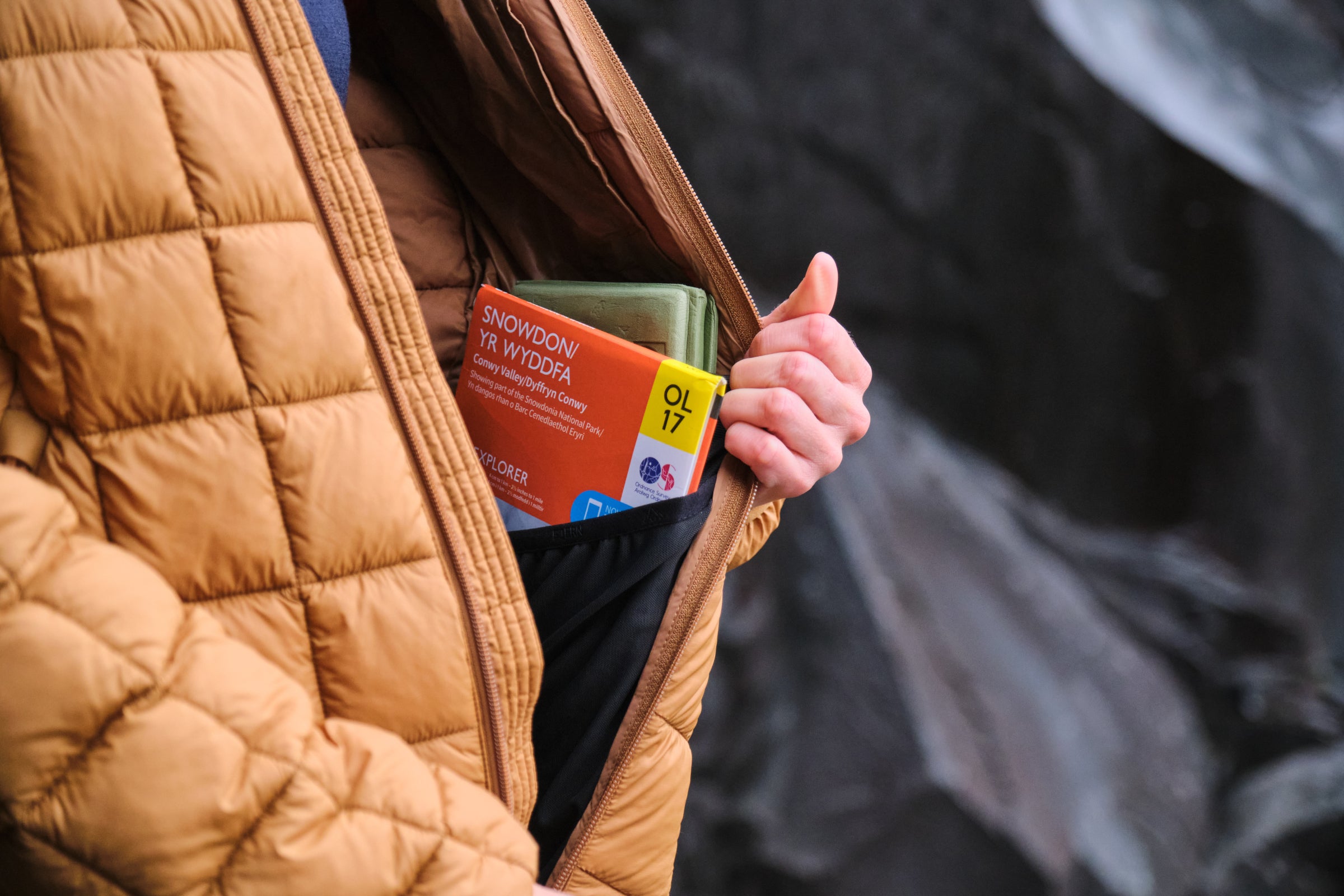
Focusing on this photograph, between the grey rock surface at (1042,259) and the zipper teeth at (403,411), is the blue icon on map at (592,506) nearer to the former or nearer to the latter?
the zipper teeth at (403,411)

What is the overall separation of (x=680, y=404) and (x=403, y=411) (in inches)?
6.8

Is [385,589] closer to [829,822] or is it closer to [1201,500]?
[829,822]

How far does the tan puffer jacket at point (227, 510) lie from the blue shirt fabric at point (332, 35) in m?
0.05

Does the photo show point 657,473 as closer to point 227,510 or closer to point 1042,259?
point 227,510

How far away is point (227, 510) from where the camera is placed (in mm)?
406

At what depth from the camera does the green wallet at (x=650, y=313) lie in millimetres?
580

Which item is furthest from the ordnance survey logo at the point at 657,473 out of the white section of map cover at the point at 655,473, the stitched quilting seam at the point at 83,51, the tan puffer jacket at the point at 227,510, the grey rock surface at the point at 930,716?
the grey rock surface at the point at 930,716

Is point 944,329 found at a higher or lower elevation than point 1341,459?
lower

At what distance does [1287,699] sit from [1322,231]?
812 millimetres

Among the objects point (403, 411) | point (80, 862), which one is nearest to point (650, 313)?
point (403, 411)

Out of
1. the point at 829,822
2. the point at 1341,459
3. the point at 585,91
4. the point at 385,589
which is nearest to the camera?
the point at 385,589

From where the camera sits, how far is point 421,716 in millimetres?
451

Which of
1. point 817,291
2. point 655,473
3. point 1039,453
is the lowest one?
point 1039,453

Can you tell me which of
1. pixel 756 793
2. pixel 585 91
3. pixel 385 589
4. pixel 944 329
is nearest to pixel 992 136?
pixel 944 329
